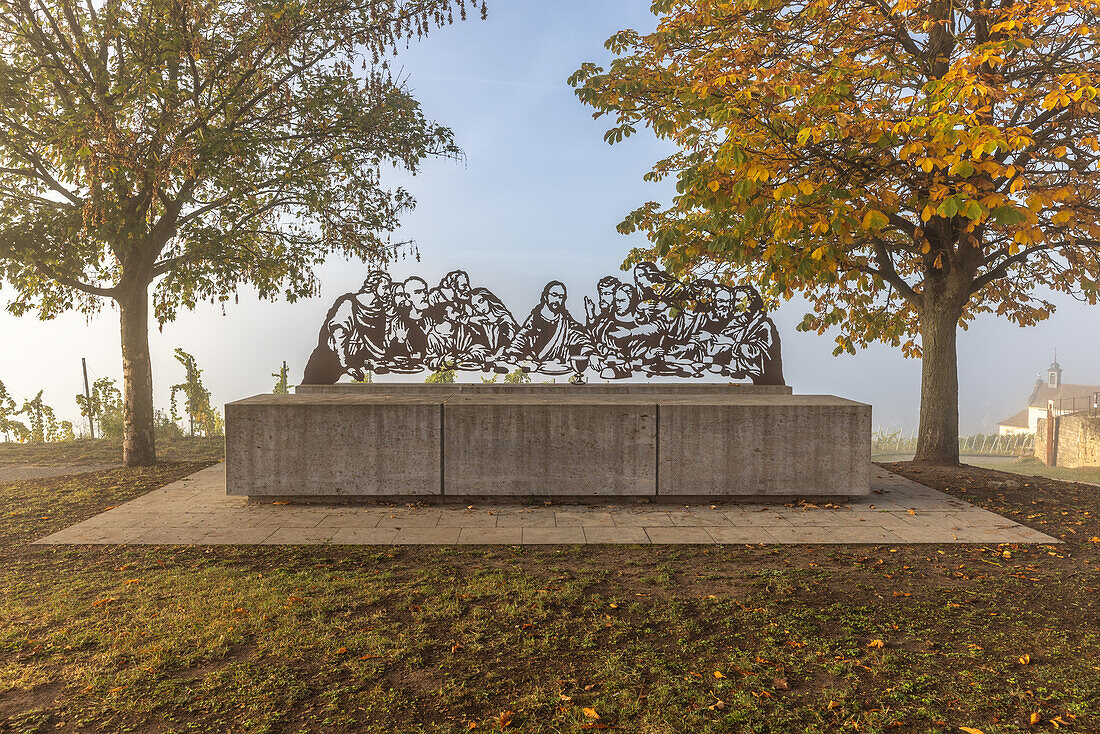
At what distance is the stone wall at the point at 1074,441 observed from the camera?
91.7ft

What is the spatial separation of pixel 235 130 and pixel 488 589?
9.26 m

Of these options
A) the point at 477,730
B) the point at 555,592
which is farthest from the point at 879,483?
the point at 477,730

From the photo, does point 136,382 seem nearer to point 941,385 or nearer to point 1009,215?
point 1009,215

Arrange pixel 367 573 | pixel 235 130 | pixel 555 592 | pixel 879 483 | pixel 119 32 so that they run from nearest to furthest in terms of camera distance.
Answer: pixel 555 592 → pixel 367 573 → pixel 879 483 → pixel 119 32 → pixel 235 130

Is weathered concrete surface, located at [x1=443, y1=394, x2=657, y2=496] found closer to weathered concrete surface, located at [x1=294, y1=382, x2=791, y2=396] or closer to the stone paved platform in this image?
the stone paved platform

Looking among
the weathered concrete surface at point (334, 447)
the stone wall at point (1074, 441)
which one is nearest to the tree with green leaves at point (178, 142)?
the weathered concrete surface at point (334, 447)

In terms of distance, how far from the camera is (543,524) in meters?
7.12

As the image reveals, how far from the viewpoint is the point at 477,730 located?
3.33 m

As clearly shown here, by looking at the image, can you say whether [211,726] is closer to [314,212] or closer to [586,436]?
[586,436]

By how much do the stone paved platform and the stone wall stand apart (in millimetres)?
25251

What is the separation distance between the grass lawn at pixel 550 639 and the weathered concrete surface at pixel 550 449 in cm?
176

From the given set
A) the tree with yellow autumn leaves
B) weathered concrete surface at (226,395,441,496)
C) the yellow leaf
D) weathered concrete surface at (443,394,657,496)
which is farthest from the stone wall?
weathered concrete surface at (226,395,441,496)

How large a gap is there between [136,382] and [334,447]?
5.46 meters

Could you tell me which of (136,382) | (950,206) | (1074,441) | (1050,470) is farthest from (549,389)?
(1074,441)
